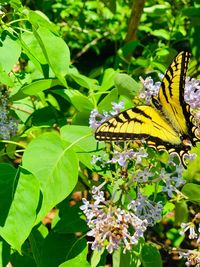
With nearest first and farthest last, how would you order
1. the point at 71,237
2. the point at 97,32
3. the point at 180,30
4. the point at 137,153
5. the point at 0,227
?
the point at 0,227 → the point at 137,153 → the point at 71,237 → the point at 180,30 → the point at 97,32

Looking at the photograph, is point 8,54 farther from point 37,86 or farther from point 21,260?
point 21,260

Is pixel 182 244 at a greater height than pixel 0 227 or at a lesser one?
lesser

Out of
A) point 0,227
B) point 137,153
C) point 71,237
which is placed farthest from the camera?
point 71,237

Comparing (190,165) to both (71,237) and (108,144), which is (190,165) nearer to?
(108,144)

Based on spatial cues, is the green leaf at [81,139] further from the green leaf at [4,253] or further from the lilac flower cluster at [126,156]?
the green leaf at [4,253]

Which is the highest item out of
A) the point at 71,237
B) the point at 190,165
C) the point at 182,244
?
the point at 190,165

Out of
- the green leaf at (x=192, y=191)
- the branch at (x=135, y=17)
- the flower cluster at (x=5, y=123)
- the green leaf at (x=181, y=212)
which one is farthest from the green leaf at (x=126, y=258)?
the branch at (x=135, y=17)

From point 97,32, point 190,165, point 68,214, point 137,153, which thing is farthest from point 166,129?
point 97,32

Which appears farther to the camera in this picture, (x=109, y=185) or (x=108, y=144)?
(x=108, y=144)

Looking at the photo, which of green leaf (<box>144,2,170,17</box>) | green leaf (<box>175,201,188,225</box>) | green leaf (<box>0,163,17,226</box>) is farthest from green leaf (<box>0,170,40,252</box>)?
green leaf (<box>144,2,170,17</box>)
